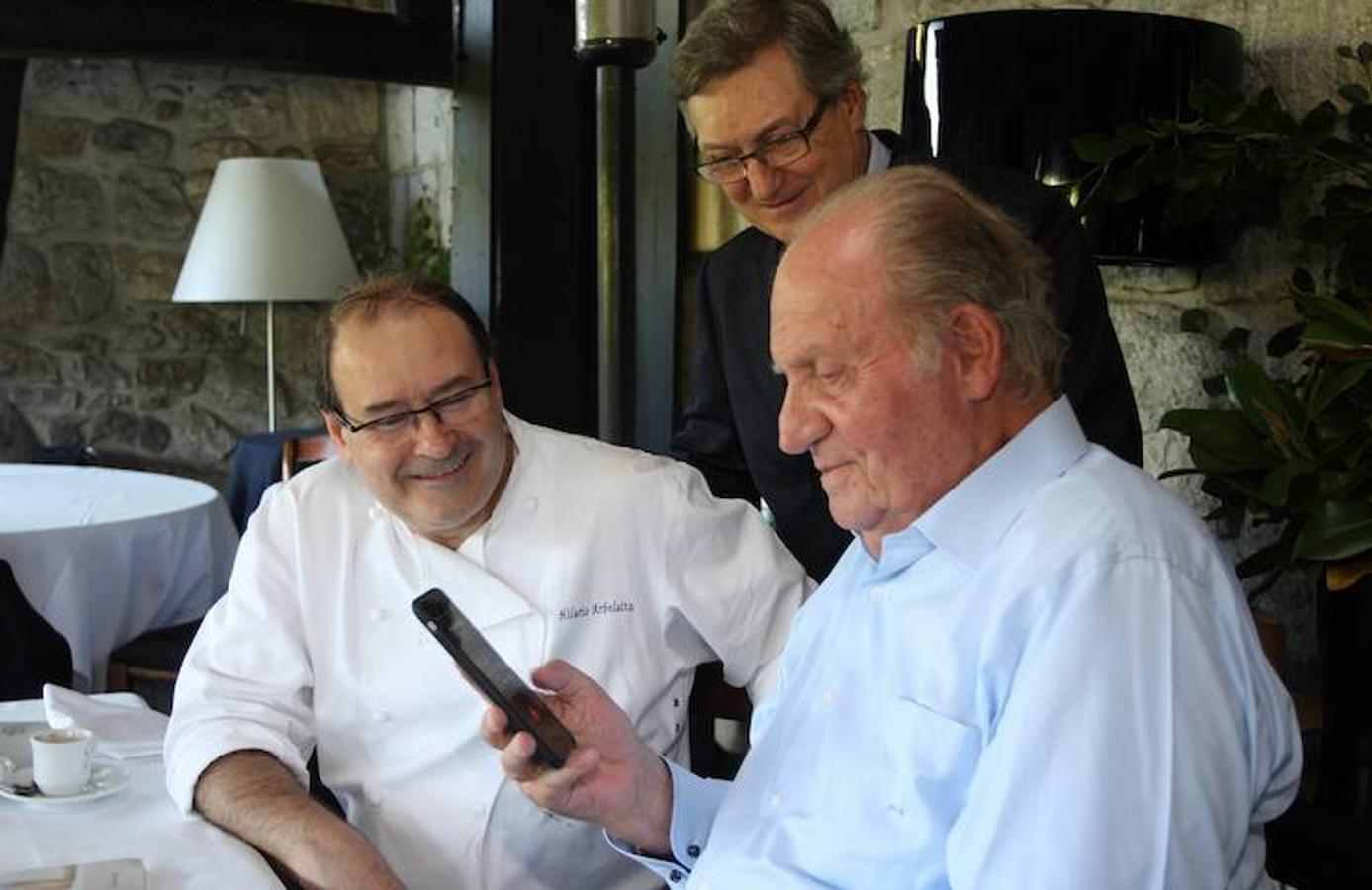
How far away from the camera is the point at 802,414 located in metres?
1.38

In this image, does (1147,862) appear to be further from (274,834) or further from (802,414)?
(274,834)

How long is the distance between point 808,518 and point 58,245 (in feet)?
14.6

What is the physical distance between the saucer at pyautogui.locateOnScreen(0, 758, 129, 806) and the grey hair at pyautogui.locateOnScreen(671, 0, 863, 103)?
104 centimetres

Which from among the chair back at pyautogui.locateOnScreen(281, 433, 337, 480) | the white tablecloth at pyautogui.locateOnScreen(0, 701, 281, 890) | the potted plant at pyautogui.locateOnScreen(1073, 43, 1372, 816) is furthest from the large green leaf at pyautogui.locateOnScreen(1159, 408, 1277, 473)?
the chair back at pyautogui.locateOnScreen(281, 433, 337, 480)

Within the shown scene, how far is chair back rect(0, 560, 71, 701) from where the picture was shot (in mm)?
3281

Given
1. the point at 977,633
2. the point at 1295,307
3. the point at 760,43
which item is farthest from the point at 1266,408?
the point at 977,633

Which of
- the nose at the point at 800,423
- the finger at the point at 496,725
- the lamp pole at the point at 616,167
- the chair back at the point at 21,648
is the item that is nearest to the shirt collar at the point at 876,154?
the lamp pole at the point at 616,167

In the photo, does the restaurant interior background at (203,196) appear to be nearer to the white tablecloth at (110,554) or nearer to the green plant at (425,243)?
the green plant at (425,243)

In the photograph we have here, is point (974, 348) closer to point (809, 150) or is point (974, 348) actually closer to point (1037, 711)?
point (1037, 711)

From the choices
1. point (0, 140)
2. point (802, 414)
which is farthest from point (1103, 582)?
point (0, 140)

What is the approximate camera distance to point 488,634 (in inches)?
75.8

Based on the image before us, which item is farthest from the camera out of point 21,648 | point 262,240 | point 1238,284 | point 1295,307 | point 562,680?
point 262,240

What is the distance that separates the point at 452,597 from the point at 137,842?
18.0 inches

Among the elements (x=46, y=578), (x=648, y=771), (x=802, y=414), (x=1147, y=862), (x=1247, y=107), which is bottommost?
(x=46, y=578)
